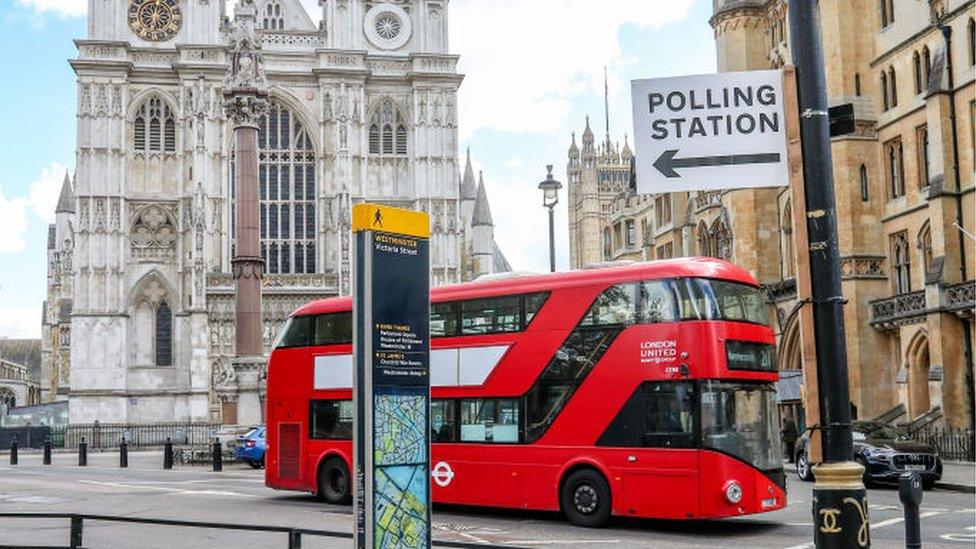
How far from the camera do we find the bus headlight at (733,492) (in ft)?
50.2

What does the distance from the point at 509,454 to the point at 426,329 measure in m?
8.85

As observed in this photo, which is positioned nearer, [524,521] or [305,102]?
[524,521]

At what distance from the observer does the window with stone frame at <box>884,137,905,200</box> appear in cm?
3562

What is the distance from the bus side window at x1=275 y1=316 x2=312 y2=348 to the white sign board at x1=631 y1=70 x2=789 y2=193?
14133 mm

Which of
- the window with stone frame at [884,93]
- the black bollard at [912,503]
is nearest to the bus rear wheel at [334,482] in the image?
the black bollard at [912,503]

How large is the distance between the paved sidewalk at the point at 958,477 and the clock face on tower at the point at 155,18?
4282cm

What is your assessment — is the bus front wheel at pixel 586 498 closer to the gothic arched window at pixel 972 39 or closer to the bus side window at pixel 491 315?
the bus side window at pixel 491 315

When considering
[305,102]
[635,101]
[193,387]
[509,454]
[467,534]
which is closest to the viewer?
[635,101]

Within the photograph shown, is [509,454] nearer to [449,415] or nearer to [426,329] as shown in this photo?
[449,415]

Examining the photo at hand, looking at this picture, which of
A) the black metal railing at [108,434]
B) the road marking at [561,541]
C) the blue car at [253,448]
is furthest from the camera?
the black metal railing at [108,434]

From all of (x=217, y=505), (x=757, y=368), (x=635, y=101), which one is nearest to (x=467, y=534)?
(x=757, y=368)

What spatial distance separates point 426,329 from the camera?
8.96 meters

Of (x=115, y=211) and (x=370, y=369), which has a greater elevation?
(x=115, y=211)

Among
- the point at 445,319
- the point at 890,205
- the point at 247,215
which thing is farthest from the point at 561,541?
the point at 890,205
